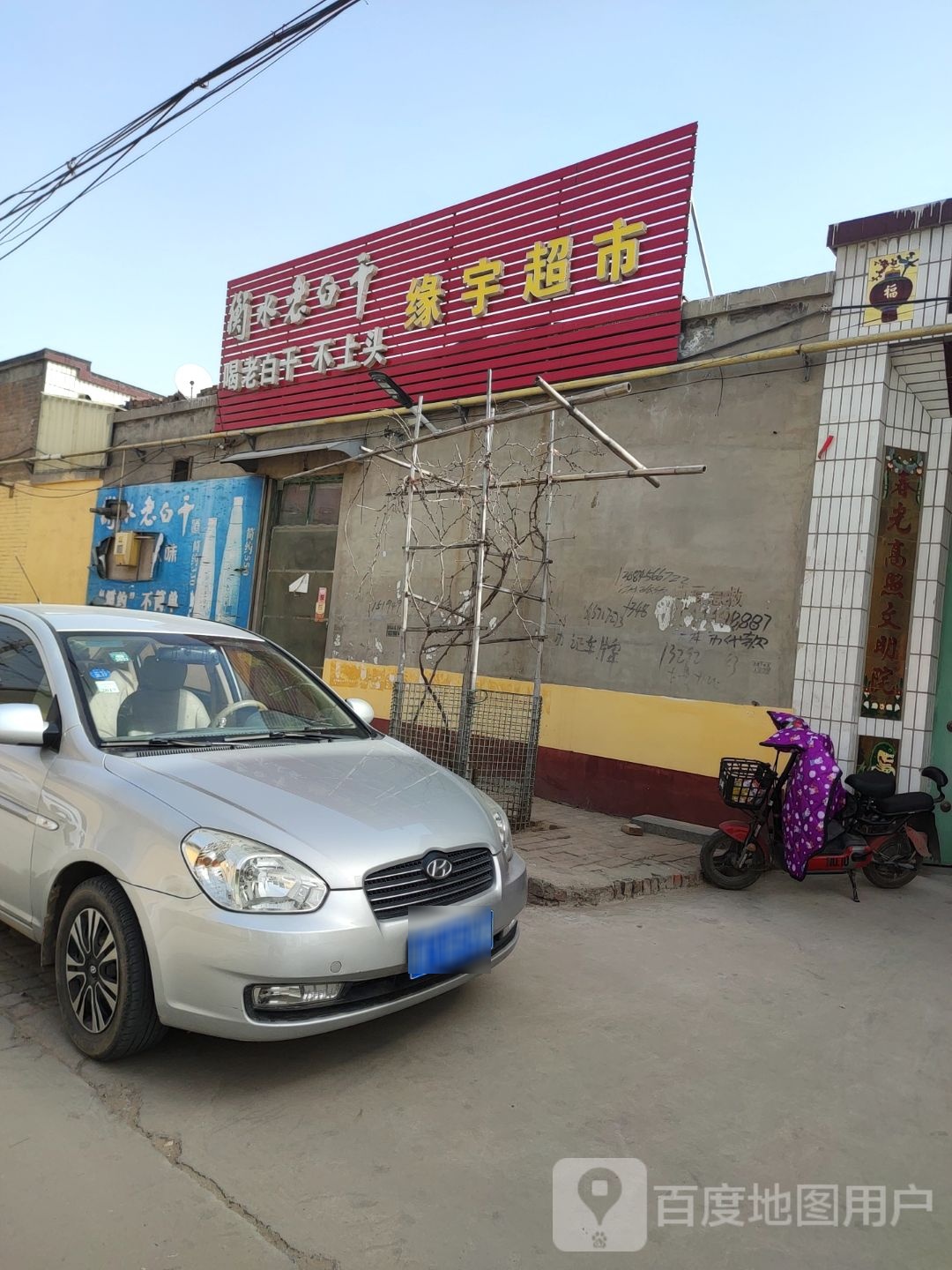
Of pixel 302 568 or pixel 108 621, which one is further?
pixel 302 568

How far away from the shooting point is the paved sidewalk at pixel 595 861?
5.46 meters

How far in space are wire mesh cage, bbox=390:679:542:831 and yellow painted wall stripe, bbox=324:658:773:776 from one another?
0.37 m

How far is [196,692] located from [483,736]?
383 centimetres

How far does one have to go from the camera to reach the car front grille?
304cm

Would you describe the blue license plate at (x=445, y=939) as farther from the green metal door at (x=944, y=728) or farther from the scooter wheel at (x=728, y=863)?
the green metal door at (x=944, y=728)

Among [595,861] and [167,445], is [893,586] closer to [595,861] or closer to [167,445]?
[595,861]

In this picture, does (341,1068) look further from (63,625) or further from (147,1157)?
(63,625)

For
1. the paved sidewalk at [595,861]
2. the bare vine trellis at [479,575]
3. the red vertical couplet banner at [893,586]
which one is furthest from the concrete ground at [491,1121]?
the bare vine trellis at [479,575]

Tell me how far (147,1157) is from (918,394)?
711 cm

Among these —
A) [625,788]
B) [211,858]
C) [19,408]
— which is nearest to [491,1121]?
[211,858]

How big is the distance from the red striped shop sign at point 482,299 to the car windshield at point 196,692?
514cm

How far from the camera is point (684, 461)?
785 centimetres

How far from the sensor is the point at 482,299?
9.52 meters

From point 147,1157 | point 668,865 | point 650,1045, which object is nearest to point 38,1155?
point 147,1157
